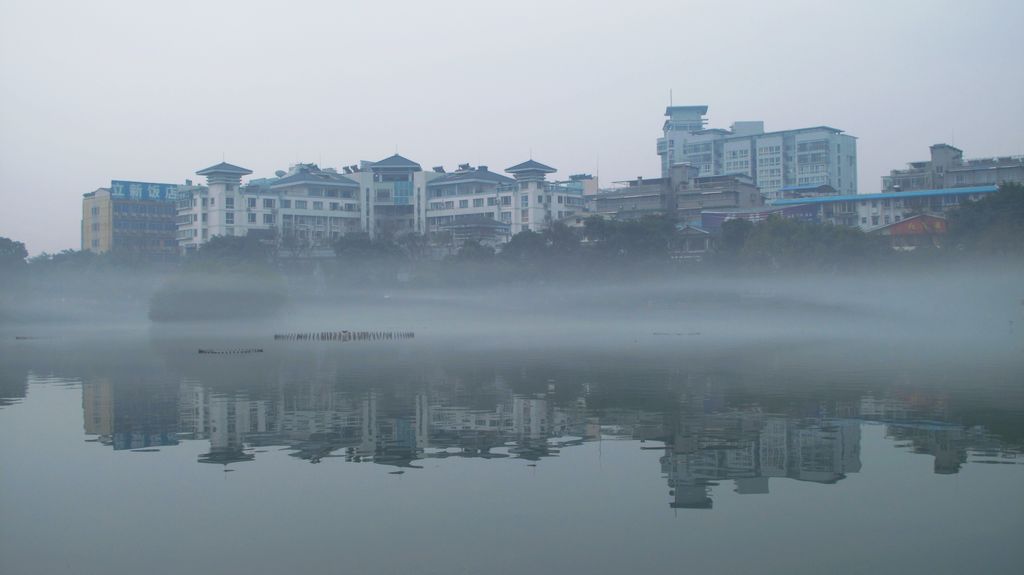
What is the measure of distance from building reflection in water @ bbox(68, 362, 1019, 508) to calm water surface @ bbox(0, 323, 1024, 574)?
0.09 metres

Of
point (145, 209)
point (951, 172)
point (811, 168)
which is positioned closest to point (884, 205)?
point (951, 172)

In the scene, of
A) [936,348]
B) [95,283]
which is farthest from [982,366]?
[95,283]

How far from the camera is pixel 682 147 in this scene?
14938 cm

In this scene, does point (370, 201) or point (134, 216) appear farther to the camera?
point (134, 216)

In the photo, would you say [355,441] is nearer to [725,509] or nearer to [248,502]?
[248,502]

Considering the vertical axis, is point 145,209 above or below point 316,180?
below

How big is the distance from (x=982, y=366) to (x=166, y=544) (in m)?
28.0

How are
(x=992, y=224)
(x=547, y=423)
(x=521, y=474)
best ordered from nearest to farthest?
(x=521, y=474) < (x=547, y=423) < (x=992, y=224)

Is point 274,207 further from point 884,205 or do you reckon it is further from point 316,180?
point 884,205

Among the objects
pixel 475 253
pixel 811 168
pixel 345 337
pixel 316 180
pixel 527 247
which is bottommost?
pixel 345 337

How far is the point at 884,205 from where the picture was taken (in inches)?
3334

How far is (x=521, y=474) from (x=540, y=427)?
187 inches

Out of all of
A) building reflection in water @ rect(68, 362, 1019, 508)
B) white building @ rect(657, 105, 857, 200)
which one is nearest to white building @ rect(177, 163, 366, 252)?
white building @ rect(657, 105, 857, 200)

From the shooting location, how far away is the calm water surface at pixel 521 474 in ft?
37.3
